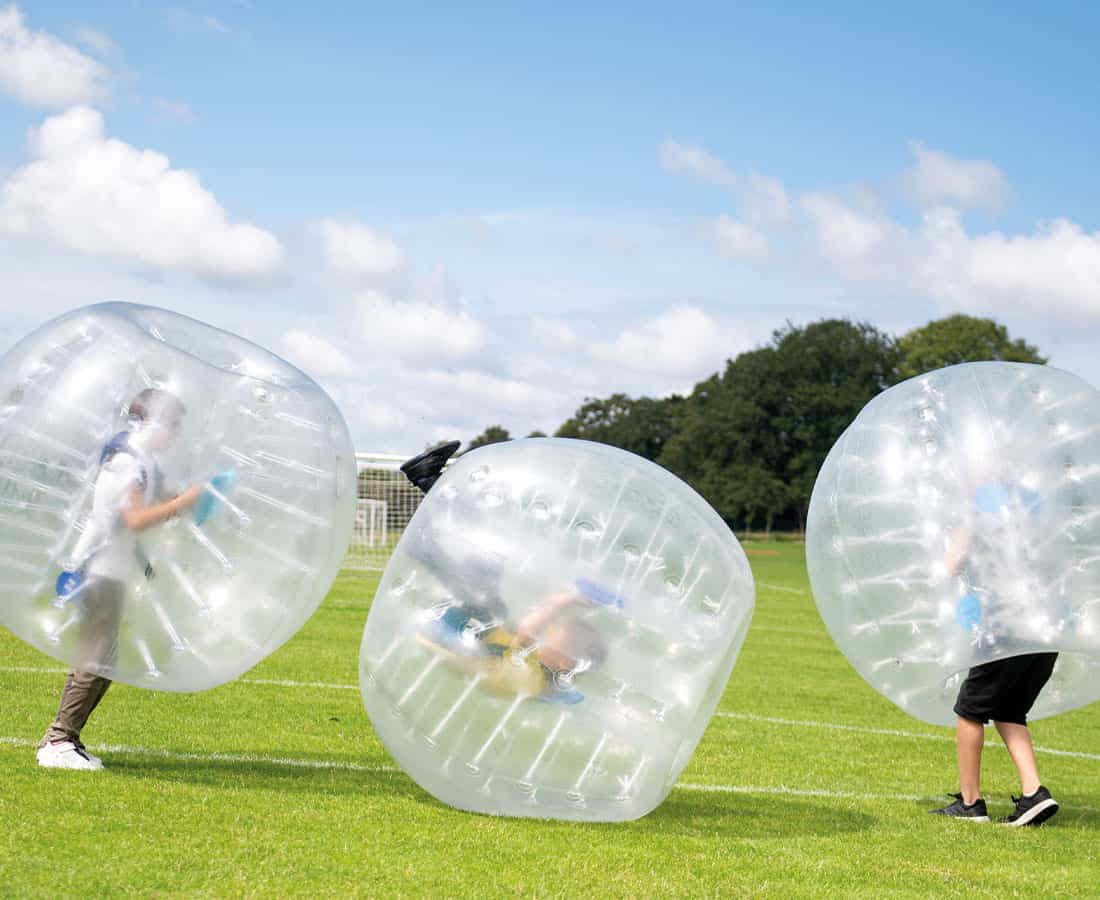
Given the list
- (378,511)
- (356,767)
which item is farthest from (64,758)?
(378,511)

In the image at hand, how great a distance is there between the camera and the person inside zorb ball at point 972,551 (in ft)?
22.2

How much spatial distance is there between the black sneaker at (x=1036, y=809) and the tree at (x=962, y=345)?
7643cm

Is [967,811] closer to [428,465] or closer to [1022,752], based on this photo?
[1022,752]

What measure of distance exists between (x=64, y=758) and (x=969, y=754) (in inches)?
198

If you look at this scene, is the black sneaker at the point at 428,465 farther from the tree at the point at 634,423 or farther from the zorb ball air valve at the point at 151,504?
the tree at the point at 634,423

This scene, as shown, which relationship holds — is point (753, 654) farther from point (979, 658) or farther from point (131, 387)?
point (131, 387)

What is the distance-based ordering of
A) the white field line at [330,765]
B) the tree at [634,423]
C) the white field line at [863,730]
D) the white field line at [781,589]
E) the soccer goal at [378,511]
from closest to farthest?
1. the white field line at [330,765]
2. the white field line at [863,730]
3. the soccer goal at [378,511]
4. the white field line at [781,589]
5. the tree at [634,423]

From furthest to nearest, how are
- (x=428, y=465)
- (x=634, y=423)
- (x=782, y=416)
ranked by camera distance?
(x=634, y=423), (x=782, y=416), (x=428, y=465)

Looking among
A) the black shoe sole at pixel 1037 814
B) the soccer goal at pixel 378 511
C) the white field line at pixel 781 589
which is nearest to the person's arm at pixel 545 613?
the black shoe sole at pixel 1037 814

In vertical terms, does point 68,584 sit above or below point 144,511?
below

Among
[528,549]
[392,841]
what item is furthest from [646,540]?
[392,841]

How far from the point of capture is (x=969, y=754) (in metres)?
7.52

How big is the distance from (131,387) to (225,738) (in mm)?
3016

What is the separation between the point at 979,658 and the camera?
684cm
